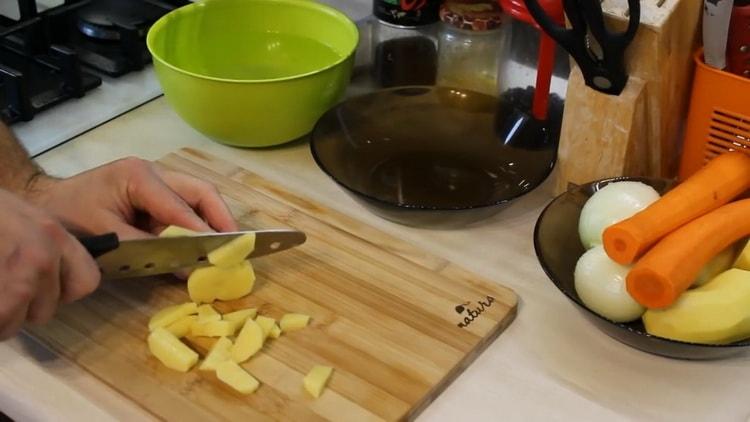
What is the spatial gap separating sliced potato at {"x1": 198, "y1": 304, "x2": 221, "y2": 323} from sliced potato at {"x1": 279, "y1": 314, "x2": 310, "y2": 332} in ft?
0.19

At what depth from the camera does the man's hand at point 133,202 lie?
86cm

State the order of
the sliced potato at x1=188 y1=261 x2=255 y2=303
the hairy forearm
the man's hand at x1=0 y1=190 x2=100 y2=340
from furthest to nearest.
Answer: the hairy forearm → the sliced potato at x1=188 y1=261 x2=255 y2=303 → the man's hand at x1=0 y1=190 x2=100 y2=340

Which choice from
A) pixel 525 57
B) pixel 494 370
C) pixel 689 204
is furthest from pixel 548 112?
pixel 494 370

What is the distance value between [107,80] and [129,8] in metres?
0.13

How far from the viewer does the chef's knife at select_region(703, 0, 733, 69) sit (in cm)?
85

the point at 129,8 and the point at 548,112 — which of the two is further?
the point at 129,8

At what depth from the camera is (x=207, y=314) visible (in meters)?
0.81

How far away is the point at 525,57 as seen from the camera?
1.19 meters

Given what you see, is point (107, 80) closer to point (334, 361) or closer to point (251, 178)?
point (251, 178)

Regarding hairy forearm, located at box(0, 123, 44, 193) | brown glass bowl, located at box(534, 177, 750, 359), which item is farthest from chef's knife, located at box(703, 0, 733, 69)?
hairy forearm, located at box(0, 123, 44, 193)

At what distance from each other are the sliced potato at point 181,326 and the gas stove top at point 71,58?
1.23 feet

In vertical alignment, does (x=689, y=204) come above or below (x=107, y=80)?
above

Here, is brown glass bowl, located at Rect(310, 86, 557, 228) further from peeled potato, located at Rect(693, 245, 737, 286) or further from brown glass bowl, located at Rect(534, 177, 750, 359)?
peeled potato, located at Rect(693, 245, 737, 286)

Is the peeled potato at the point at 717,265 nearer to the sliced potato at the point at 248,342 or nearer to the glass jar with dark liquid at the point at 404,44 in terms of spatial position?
the sliced potato at the point at 248,342
